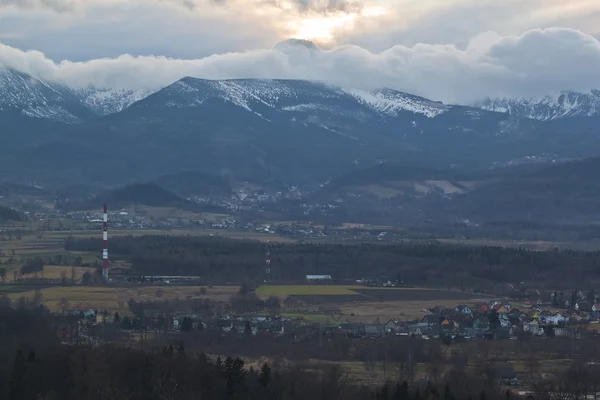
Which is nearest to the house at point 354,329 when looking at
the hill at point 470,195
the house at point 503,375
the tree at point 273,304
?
the tree at point 273,304

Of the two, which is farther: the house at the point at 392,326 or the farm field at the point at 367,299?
the farm field at the point at 367,299

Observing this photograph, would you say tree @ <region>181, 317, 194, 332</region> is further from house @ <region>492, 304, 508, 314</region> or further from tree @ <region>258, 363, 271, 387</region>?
tree @ <region>258, 363, 271, 387</region>

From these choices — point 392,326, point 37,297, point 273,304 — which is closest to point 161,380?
point 392,326

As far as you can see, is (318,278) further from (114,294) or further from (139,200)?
(139,200)

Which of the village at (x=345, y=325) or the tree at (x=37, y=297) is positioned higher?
the tree at (x=37, y=297)

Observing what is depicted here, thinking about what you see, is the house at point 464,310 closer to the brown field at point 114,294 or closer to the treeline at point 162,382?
the brown field at point 114,294
